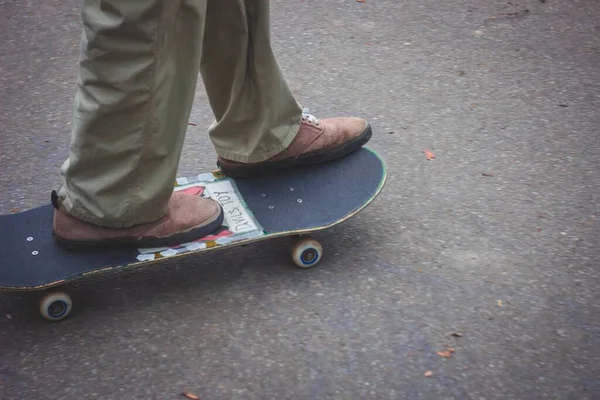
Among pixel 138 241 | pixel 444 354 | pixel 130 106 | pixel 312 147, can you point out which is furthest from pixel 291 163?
pixel 444 354

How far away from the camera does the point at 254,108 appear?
254 centimetres

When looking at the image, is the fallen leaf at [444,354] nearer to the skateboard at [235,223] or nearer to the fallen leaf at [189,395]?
the skateboard at [235,223]

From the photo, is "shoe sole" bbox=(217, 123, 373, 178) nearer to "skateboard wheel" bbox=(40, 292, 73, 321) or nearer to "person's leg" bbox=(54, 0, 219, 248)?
"person's leg" bbox=(54, 0, 219, 248)

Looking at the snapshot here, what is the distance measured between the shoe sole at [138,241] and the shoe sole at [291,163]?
29 cm

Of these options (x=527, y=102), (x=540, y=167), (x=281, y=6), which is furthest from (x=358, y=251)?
(x=281, y=6)

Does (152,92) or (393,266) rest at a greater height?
(152,92)

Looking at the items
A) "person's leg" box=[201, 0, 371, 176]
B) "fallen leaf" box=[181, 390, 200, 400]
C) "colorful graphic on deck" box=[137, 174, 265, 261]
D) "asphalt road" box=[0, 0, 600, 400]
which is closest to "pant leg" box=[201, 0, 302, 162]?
"person's leg" box=[201, 0, 371, 176]

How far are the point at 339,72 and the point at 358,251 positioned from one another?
148 centimetres

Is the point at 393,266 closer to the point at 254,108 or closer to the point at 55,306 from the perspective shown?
the point at 254,108

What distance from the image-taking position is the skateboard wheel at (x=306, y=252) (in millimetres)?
2516

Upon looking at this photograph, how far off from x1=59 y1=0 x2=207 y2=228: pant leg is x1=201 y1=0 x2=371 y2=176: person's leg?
0.26 meters

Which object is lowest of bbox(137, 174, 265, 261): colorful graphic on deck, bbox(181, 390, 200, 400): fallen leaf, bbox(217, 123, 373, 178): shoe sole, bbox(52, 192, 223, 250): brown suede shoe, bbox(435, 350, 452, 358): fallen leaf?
bbox(181, 390, 200, 400): fallen leaf

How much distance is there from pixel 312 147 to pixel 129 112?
0.77 metres

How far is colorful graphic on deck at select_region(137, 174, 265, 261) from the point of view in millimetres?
2359
